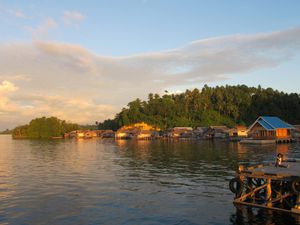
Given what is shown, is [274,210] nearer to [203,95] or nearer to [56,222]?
[56,222]

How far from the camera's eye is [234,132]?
433 ft

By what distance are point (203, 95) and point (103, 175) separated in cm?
15255

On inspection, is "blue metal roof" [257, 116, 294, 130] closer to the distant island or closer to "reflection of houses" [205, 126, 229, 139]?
"reflection of houses" [205, 126, 229, 139]

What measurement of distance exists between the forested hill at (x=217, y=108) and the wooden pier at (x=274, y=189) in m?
142

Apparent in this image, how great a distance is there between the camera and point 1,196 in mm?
29406

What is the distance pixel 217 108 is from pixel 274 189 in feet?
529

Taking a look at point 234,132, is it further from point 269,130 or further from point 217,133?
point 269,130

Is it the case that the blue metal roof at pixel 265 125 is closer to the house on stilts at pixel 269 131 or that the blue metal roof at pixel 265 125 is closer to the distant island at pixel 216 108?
the house on stilts at pixel 269 131

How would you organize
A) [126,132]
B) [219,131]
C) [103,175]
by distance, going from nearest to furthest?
[103,175] < [219,131] < [126,132]

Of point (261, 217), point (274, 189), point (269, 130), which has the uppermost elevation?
point (269, 130)

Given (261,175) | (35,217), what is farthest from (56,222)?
(261,175)

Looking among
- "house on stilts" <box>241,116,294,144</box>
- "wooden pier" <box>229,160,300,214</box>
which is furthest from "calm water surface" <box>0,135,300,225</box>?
"house on stilts" <box>241,116,294,144</box>

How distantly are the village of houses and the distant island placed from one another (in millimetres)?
10675

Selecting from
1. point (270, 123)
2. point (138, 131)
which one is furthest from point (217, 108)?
point (270, 123)
